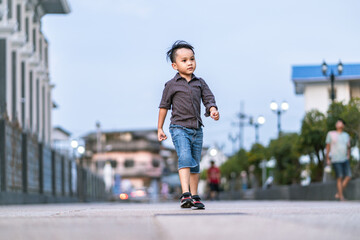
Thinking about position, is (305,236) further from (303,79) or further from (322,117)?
(303,79)

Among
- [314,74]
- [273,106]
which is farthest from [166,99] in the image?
[314,74]

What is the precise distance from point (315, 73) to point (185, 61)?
210ft

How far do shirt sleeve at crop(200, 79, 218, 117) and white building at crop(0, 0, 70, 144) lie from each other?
18025 mm

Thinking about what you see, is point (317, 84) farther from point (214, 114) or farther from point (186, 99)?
point (214, 114)

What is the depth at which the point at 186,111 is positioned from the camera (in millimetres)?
8375

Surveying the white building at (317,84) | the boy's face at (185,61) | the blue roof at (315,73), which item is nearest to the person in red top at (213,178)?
the boy's face at (185,61)

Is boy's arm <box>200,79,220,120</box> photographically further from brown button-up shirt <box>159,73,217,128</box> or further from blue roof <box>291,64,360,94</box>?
blue roof <box>291,64,360,94</box>

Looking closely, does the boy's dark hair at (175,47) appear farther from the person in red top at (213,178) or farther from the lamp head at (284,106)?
the lamp head at (284,106)

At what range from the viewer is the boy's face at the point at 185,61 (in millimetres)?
8367

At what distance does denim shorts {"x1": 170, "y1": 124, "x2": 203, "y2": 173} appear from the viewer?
8156 millimetres

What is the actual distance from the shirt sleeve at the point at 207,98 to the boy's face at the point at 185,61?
277mm

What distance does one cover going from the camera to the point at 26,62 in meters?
38.3

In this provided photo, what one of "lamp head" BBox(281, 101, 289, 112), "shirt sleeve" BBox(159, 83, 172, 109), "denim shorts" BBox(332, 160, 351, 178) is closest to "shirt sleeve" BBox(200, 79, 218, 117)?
"shirt sleeve" BBox(159, 83, 172, 109)

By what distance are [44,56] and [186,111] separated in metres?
39.7
